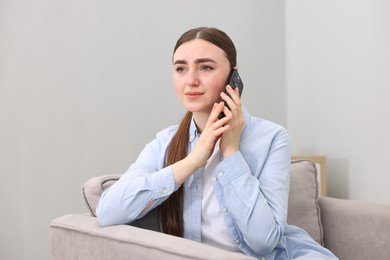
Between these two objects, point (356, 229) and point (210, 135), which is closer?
point (210, 135)

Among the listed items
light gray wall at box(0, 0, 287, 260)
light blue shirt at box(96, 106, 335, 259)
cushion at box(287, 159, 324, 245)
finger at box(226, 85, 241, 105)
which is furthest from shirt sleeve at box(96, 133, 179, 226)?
light gray wall at box(0, 0, 287, 260)

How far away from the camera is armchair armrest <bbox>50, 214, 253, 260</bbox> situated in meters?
1.05

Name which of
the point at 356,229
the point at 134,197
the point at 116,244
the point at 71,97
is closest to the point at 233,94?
the point at 134,197

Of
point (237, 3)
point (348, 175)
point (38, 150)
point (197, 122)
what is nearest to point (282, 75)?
point (237, 3)

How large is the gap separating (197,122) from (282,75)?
6.17 ft

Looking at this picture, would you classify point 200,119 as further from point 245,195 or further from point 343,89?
point 343,89

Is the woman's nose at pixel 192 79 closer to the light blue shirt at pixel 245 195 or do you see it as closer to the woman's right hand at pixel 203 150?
the woman's right hand at pixel 203 150

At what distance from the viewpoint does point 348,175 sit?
108 inches

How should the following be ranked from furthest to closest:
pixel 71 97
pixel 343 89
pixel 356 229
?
pixel 343 89
pixel 71 97
pixel 356 229

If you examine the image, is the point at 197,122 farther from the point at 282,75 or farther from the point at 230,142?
the point at 282,75

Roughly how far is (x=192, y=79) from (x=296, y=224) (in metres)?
0.66

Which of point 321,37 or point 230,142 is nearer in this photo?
point 230,142

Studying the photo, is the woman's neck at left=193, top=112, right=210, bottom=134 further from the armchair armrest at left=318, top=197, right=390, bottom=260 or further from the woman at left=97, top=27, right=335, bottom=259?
the armchair armrest at left=318, top=197, right=390, bottom=260

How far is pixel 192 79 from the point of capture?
4.63 feet
